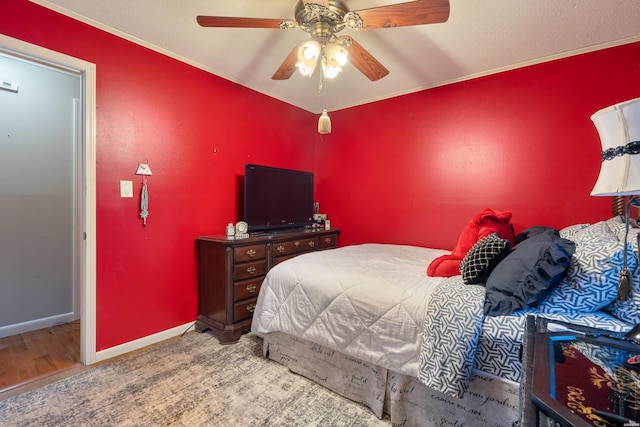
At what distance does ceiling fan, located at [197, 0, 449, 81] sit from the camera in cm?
141

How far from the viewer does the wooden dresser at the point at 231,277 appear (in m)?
2.41

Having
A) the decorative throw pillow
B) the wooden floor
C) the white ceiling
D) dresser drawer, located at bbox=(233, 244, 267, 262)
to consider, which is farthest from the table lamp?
the wooden floor

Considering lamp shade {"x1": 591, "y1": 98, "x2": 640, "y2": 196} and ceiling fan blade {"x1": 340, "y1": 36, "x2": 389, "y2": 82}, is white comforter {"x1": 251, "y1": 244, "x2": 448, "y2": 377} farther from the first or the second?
ceiling fan blade {"x1": 340, "y1": 36, "x2": 389, "y2": 82}

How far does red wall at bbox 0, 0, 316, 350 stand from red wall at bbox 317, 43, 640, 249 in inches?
58.2

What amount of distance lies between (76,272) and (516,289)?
3.79 meters

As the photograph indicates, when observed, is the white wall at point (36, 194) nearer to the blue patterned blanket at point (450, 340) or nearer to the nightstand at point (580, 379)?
the blue patterned blanket at point (450, 340)

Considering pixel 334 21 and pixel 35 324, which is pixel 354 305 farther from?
pixel 35 324

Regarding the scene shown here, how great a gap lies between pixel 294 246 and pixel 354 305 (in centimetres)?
141

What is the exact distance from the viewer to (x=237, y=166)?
3.07m

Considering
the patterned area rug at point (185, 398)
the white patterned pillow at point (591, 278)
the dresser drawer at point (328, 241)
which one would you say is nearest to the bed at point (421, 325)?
the white patterned pillow at point (591, 278)

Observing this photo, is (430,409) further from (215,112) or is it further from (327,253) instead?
(215,112)

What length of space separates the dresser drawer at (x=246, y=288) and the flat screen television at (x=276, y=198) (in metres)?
0.57

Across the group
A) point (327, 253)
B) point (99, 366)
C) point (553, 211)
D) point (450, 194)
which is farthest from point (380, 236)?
point (99, 366)

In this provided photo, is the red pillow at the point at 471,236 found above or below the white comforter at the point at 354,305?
above
